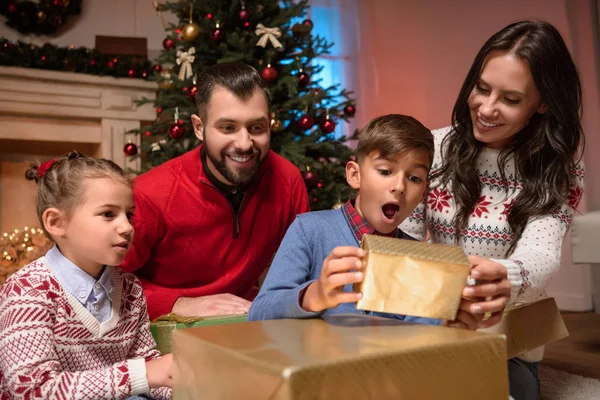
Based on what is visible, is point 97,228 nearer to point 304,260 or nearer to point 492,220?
point 304,260

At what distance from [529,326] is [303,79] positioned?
212 centimetres

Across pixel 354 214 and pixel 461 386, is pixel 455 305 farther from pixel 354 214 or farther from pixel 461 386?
pixel 354 214

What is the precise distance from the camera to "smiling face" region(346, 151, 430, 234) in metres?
1.18

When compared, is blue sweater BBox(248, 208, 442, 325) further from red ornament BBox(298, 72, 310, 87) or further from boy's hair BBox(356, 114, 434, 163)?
red ornament BBox(298, 72, 310, 87)

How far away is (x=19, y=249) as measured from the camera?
279cm

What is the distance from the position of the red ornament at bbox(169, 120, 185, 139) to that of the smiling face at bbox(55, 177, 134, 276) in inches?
69.9

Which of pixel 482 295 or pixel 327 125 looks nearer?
pixel 482 295

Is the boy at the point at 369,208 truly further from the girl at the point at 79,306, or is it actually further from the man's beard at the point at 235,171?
the man's beard at the point at 235,171

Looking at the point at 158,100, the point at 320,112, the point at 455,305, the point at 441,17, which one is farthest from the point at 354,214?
the point at 441,17

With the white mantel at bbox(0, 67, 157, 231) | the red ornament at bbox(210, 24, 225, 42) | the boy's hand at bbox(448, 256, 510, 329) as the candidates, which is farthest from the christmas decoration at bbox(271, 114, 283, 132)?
the boy's hand at bbox(448, 256, 510, 329)

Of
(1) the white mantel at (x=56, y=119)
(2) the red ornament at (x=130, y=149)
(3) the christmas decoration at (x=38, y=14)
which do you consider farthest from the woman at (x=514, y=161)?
(3) the christmas decoration at (x=38, y=14)

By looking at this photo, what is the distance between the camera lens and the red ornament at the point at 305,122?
3.07 metres

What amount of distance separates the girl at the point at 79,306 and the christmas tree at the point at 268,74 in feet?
5.59

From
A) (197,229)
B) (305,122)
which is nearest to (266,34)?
(305,122)
